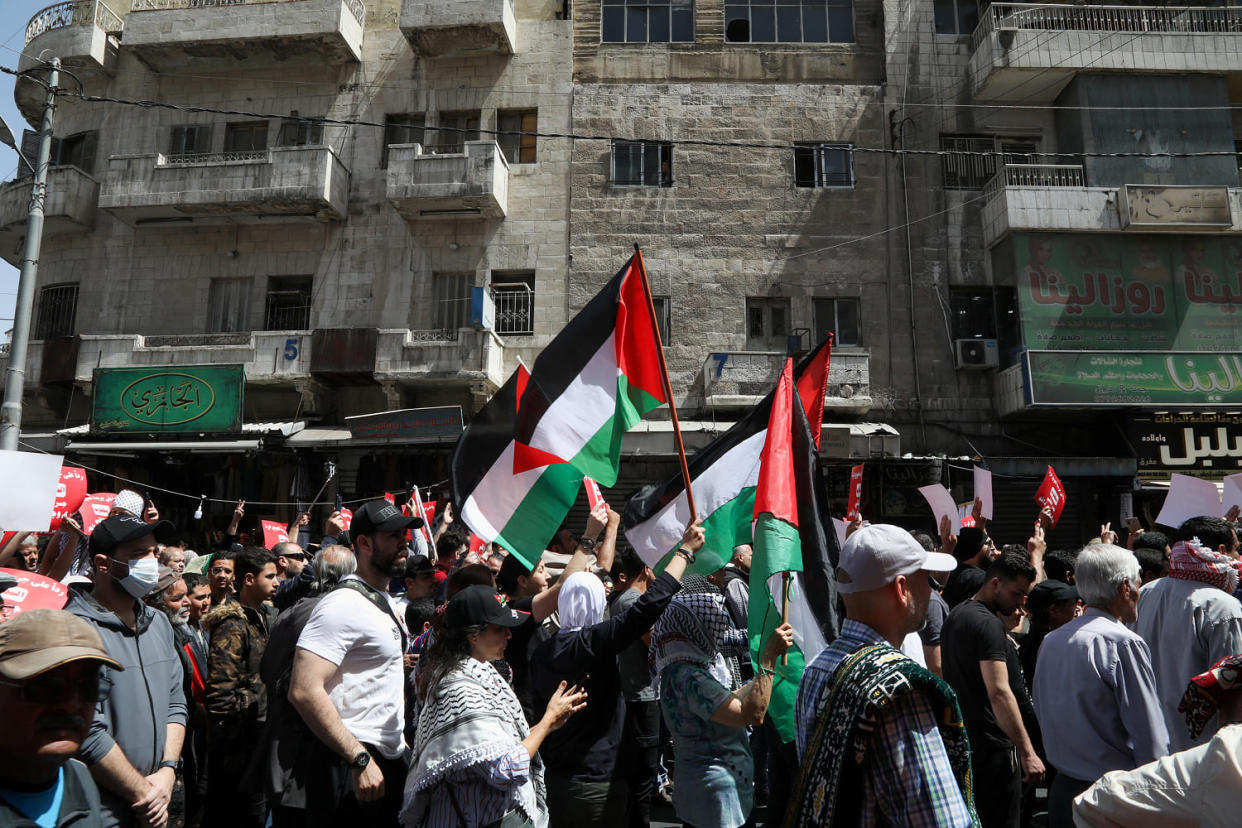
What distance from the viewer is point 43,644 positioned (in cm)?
198

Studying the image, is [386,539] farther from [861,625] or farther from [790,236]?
[790,236]

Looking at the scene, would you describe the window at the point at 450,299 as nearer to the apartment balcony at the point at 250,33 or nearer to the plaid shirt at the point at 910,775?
the apartment balcony at the point at 250,33

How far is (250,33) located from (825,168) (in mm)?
12865

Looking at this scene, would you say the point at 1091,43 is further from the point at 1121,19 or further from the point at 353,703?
the point at 353,703

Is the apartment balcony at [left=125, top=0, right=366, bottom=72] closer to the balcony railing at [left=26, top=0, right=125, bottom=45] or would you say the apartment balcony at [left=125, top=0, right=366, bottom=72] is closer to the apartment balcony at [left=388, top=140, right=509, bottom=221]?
the balcony railing at [left=26, top=0, right=125, bottom=45]

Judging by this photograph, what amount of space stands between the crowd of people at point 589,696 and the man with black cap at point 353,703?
0.01 meters

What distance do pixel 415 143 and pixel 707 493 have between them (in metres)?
15.9

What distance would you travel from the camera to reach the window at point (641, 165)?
19.1 meters

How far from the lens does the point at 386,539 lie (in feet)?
13.2

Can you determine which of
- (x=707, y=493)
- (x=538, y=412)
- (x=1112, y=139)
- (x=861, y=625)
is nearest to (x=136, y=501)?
(x=538, y=412)

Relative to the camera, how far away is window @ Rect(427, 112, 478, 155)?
765 inches

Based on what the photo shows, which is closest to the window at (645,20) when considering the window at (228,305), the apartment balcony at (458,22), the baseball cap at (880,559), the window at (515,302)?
the apartment balcony at (458,22)

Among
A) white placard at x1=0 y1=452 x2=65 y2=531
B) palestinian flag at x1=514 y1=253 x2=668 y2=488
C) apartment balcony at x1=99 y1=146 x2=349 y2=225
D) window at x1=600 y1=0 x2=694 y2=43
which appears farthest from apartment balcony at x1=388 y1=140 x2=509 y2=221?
white placard at x1=0 y1=452 x2=65 y2=531

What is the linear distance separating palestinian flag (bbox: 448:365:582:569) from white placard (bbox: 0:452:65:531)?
7.93 feet
